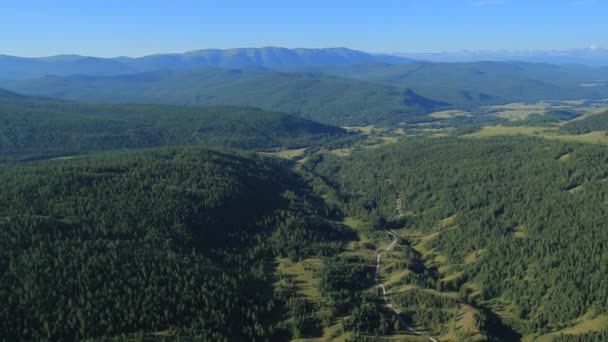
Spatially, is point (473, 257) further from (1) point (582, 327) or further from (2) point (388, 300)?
(1) point (582, 327)

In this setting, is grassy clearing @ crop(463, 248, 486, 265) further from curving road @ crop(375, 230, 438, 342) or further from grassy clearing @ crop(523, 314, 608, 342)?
grassy clearing @ crop(523, 314, 608, 342)

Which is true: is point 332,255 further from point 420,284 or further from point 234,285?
point 234,285

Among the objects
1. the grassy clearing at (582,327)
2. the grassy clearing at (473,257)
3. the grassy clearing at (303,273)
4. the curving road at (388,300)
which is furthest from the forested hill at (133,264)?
the grassy clearing at (582,327)

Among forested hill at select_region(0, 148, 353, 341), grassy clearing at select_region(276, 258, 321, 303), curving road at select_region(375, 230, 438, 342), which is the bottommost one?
curving road at select_region(375, 230, 438, 342)

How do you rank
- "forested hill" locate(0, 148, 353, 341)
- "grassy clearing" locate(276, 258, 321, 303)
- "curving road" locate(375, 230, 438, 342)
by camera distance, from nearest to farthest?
"forested hill" locate(0, 148, 353, 341), "curving road" locate(375, 230, 438, 342), "grassy clearing" locate(276, 258, 321, 303)

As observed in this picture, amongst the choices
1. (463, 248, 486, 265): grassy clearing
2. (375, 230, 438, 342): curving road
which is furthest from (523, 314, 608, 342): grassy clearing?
(463, 248, 486, 265): grassy clearing

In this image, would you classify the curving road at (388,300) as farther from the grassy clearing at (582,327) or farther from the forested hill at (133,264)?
the grassy clearing at (582,327)

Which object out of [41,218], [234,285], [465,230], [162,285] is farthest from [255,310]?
[465,230]

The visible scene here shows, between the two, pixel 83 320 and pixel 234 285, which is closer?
pixel 83 320
